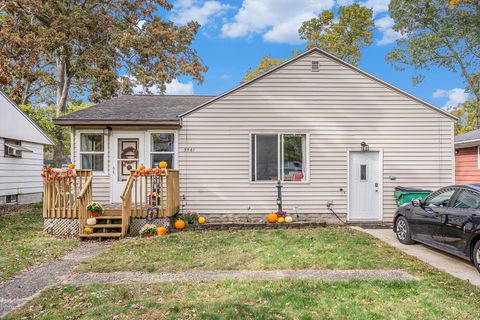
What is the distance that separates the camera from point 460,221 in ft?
18.0

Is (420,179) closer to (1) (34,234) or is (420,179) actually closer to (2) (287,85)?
(2) (287,85)

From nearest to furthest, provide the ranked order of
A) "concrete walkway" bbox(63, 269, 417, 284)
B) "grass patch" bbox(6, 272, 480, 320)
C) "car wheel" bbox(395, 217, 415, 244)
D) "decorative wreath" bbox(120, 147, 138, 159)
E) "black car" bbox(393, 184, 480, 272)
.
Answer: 1. "grass patch" bbox(6, 272, 480, 320)
2. "concrete walkway" bbox(63, 269, 417, 284)
3. "black car" bbox(393, 184, 480, 272)
4. "car wheel" bbox(395, 217, 415, 244)
5. "decorative wreath" bbox(120, 147, 138, 159)

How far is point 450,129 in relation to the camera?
9.58 metres

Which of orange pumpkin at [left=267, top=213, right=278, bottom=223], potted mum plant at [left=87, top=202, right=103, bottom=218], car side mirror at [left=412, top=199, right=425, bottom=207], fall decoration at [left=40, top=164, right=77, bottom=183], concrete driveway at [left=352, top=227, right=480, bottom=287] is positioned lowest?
concrete driveway at [left=352, top=227, right=480, bottom=287]

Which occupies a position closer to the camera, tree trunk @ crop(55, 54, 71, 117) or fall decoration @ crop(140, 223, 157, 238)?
fall decoration @ crop(140, 223, 157, 238)

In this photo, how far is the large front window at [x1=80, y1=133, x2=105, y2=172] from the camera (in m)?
9.55

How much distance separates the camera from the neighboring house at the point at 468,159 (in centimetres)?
1354

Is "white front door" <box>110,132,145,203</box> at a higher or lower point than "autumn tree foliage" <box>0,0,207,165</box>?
lower

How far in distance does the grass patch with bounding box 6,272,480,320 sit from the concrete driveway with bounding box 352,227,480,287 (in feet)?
1.75

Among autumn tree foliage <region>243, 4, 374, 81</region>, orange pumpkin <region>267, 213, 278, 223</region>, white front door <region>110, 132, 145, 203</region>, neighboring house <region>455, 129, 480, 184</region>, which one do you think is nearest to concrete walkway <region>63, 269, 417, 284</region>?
orange pumpkin <region>267, 213, 278, 223</region>

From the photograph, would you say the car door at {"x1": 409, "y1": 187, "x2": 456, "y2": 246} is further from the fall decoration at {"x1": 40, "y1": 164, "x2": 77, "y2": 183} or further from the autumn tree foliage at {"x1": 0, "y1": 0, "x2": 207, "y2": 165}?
the autumn tree foliage at {"x1": 0, "y1": 0, "x2": 207, "y2": 165}

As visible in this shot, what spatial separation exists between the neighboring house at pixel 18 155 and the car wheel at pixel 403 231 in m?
14.0

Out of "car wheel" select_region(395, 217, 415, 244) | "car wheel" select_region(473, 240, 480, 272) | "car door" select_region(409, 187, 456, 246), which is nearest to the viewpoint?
"car wheel" select_region(473, 240, 480, 272)

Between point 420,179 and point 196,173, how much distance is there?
6.54 meters
